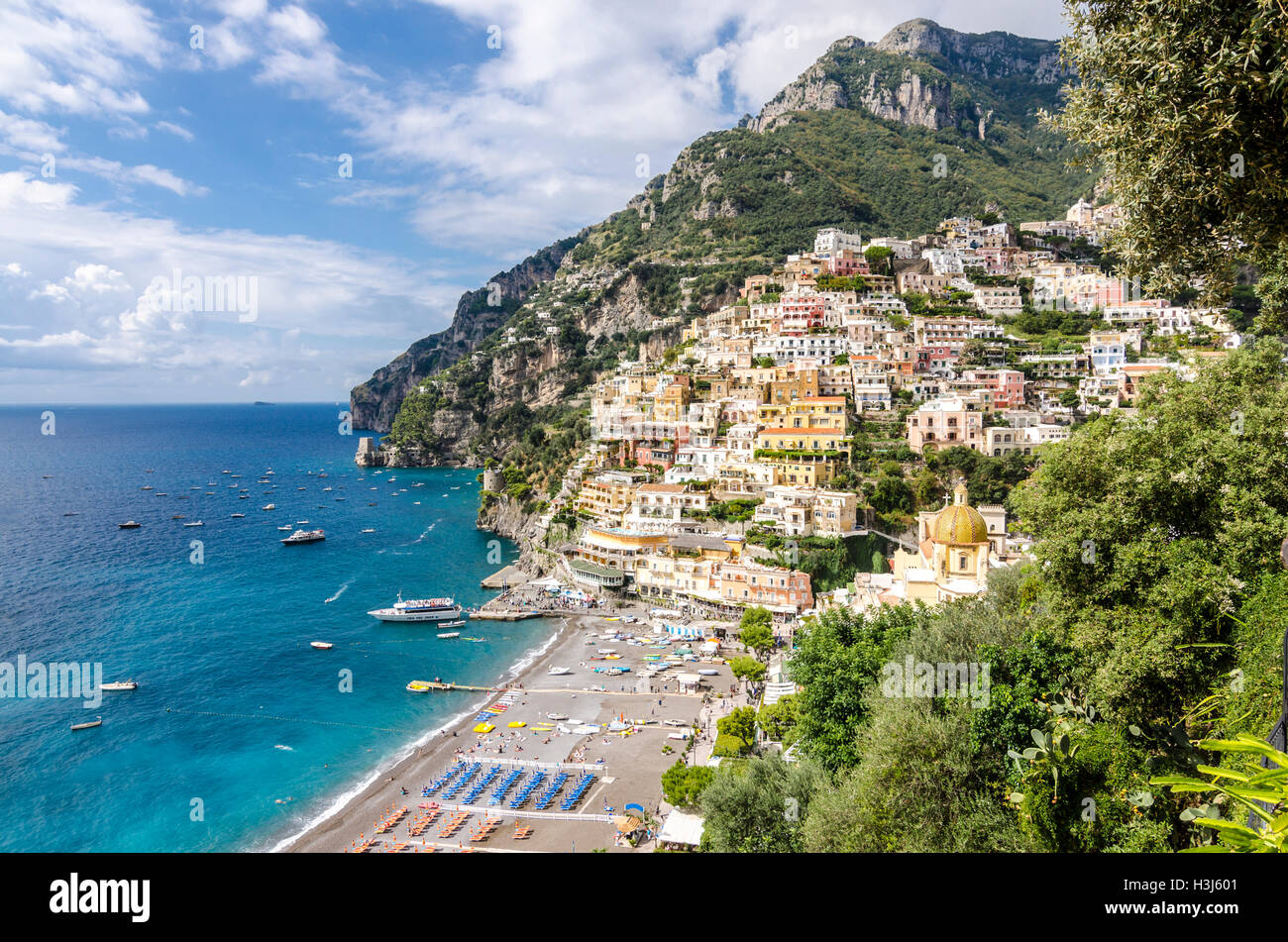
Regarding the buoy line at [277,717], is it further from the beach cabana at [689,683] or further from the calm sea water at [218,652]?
the beach cabana at [689,683]

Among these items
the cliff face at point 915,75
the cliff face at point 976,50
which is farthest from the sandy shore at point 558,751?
the cliff face at point 976,50

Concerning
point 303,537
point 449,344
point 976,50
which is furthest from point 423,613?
point 976,50

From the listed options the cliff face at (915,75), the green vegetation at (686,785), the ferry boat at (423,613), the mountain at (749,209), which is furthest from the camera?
the cliff face at (915,75)

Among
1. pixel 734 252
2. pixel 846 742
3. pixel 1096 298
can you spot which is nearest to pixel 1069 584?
pixel 846 742

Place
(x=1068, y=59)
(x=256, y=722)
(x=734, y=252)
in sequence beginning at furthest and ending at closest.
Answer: (x=734, y=252), (x=256, y=722), (x=1068, y=59)

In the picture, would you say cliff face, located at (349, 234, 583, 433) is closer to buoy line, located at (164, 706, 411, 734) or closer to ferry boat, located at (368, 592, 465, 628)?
ferry boat, located at (368, 592, 465, 628)

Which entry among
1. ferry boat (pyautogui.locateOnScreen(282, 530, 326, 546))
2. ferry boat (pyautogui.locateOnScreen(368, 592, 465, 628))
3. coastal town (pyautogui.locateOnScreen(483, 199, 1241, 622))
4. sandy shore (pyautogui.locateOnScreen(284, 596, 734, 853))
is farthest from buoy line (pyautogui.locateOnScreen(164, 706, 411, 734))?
ferry boat (pyautogui.locateOnScreen(282, 530, 326, 546))
